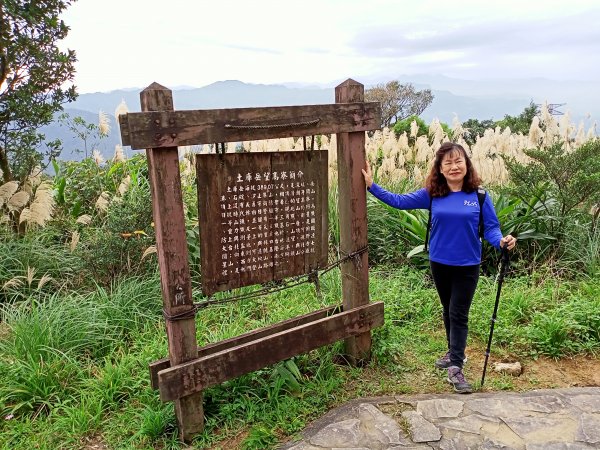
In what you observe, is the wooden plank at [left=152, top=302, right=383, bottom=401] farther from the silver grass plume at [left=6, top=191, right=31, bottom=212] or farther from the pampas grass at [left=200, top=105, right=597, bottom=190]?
the pampas grass at [left=200, top=105, right=597, bottom=190]

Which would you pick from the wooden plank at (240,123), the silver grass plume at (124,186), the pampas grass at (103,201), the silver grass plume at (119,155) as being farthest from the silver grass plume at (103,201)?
the wooden plank at (240,123)

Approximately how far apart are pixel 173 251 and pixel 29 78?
3.70m

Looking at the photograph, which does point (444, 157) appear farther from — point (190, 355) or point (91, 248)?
point (91, 248)

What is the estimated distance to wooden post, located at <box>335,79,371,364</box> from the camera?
338cm

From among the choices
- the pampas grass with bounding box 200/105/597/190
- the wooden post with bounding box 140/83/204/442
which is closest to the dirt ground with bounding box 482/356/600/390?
the wooden post with bounding box 140/83/204/442

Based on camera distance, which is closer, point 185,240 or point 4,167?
point 185,240

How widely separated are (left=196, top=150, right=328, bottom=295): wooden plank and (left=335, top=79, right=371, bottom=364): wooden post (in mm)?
167

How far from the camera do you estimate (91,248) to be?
4.93 m

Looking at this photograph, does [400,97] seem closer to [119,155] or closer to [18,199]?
[119,155]

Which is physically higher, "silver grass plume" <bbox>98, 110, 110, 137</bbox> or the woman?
"silver grass plume" <bbox>98, 110, 110, 137</bbox>

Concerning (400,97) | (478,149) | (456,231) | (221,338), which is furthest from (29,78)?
(400,97)

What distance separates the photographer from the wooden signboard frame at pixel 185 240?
2.63 m

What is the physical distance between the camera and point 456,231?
10.8 ft

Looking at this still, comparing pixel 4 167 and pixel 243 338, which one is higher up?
pixel 4 167
